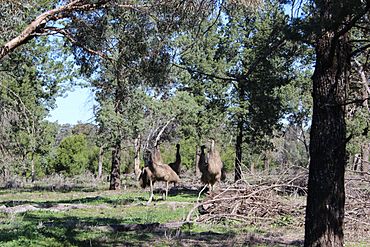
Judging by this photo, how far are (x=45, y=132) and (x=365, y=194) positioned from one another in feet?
74.4

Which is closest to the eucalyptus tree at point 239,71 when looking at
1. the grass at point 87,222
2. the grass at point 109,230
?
the grass at point 87,222

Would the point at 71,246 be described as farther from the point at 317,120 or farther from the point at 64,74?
the point at 64,74

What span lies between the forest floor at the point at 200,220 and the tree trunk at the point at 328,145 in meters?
3.57

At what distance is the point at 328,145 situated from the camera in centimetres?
593

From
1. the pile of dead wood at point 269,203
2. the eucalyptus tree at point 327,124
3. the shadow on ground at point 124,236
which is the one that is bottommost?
the shadow on ground at point 124,236

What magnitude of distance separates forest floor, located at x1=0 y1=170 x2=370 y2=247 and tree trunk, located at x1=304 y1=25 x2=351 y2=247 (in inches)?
141

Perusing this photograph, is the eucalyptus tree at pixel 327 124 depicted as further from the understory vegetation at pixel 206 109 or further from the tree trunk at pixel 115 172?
the tree trunk at pixel 115 172

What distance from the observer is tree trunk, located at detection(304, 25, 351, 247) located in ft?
19.4

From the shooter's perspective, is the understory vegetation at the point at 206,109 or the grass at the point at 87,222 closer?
the understory vegetation at the point at 206,109

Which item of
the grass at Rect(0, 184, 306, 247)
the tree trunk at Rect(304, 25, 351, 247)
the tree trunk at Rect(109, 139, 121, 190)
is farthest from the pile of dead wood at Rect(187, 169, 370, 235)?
the tree trunk at Rect(109, 139, 121, 190)

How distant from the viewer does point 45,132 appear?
31.8 meters

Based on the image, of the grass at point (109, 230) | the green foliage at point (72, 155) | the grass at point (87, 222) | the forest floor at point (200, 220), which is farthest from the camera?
the green foliage at point (72, 155)

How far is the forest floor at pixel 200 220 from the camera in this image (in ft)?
30.7

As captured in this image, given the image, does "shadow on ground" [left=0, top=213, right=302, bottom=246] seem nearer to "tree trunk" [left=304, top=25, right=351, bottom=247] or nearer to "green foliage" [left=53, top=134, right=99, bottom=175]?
"tree trunk" [left=304, top=25, right=351, bottom=247]
